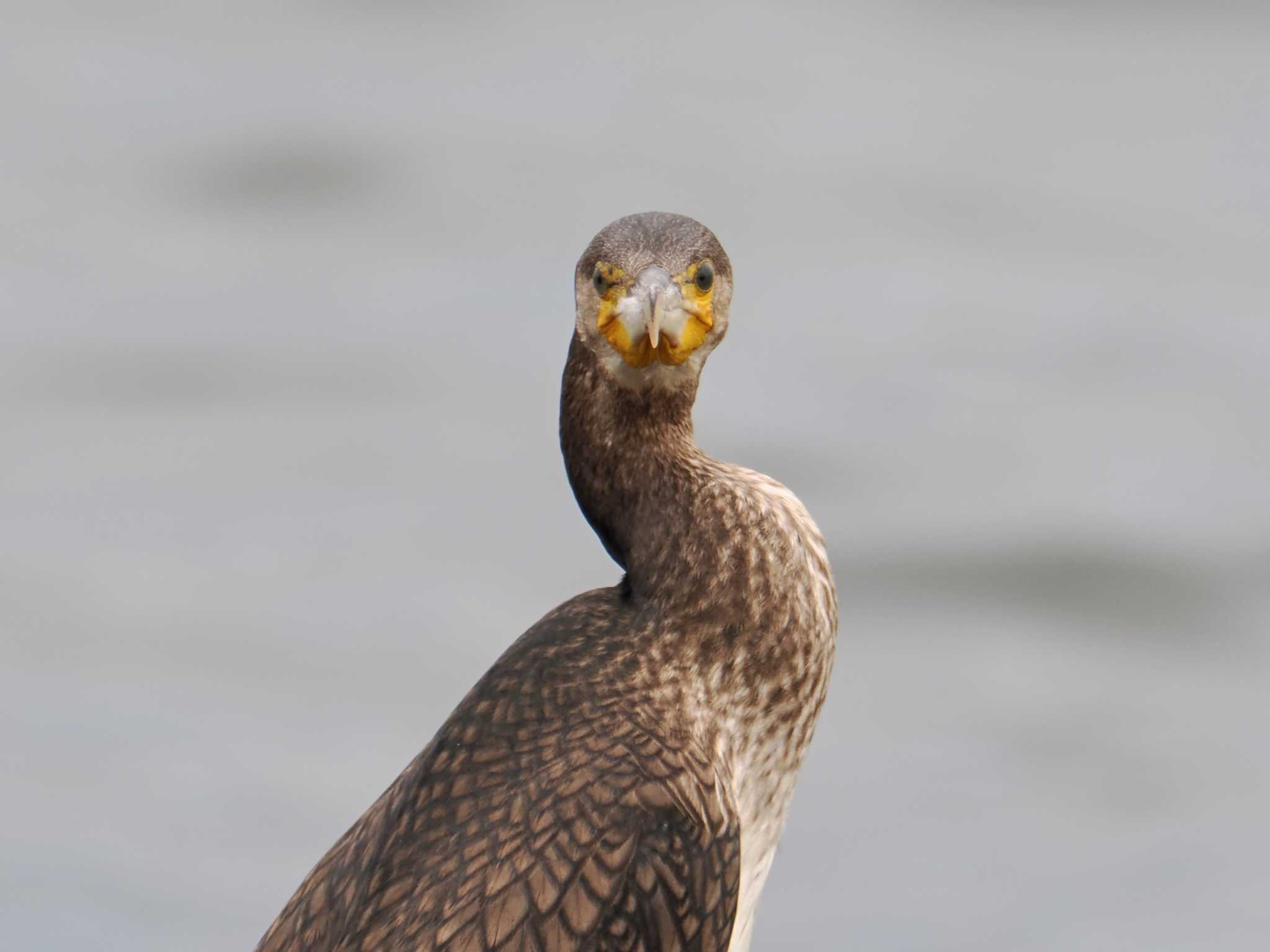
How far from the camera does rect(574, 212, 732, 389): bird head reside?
5.11 meters

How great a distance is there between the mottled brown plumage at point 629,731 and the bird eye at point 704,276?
36mm

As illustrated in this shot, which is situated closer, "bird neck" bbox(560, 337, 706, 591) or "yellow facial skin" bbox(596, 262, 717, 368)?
"yellow facial skin" bbox(596, 262, 717, 368)

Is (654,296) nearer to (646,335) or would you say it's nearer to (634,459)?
(646,335)

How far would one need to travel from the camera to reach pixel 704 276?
17.2ft

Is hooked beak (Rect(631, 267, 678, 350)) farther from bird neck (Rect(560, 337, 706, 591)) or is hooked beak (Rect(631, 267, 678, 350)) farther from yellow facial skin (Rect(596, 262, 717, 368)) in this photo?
bird neck (Rect(560, 337, 706, 591))

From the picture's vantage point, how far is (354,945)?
189 inches

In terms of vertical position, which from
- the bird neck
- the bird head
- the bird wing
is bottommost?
the bird wing

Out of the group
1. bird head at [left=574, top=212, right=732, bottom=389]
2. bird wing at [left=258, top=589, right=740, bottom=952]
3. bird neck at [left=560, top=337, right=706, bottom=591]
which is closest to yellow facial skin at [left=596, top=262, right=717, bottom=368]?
bird head at [left=574, top=212, right=732, bottom=389]

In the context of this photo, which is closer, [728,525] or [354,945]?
[354,945]

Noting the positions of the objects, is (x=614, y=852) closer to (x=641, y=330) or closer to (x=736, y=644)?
(x=736, y=644)

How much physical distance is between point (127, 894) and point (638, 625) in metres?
5.94

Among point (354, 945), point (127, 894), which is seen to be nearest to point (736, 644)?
point (354, 945)

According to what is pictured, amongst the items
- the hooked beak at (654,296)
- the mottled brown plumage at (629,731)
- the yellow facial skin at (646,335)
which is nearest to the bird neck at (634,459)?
the mottled brown plumage at (629,731)

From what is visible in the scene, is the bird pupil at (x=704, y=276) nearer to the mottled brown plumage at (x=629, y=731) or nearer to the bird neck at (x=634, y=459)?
the mottled brown plumage at (x=629, y=731)
